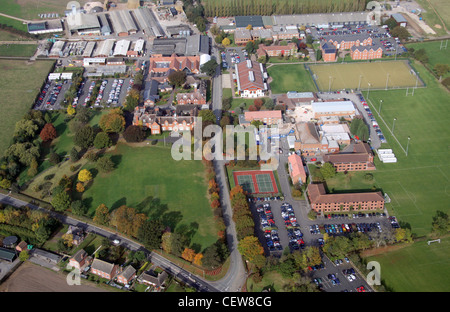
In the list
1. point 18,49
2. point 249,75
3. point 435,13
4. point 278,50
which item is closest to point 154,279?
point 249,75

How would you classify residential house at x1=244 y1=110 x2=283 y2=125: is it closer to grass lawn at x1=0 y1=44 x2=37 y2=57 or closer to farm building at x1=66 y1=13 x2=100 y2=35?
farm building at x1=66 y1=13 x2=100 y2=35

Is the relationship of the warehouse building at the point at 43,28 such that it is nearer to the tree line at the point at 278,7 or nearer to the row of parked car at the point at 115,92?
the row of parked car at the point at 115,92

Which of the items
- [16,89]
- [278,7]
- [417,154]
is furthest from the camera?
[278,7]

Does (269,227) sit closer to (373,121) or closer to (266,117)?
(266,117)

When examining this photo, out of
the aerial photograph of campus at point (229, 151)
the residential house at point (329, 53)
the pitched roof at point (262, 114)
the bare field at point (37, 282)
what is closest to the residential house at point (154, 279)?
the aerial photograph of campus at point (229, 151)

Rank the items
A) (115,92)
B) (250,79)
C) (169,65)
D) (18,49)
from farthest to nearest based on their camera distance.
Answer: (18,49)
(169,65)
(115,92)
(250,79)
